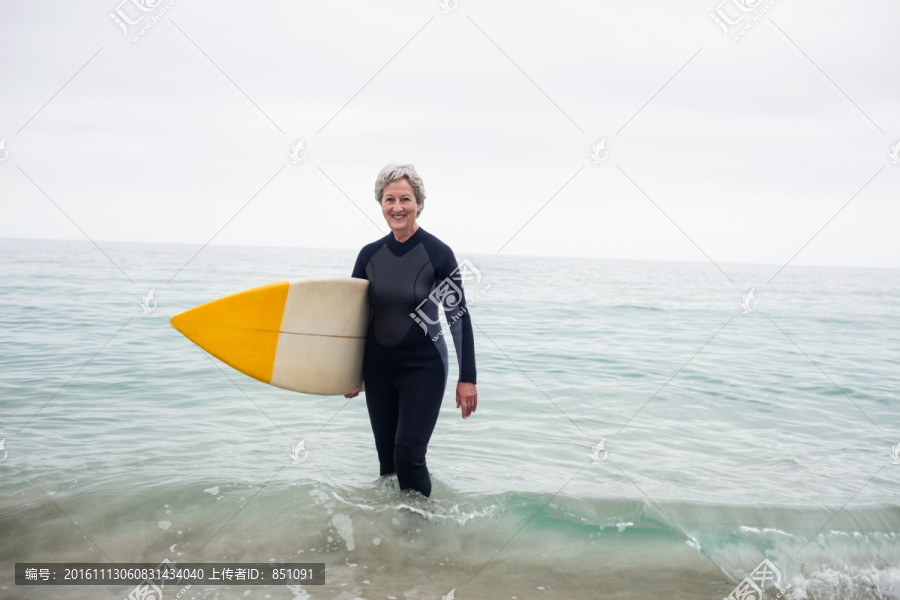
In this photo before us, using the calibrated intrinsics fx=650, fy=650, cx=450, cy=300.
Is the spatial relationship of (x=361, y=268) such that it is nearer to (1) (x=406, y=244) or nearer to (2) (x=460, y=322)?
(1) (x=406, y=244)

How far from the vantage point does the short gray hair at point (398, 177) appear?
272 cm

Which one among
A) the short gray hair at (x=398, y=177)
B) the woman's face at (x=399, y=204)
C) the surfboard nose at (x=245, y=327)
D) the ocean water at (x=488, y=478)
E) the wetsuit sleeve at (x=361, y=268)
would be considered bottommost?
the ocean water at (x=488, y=478)

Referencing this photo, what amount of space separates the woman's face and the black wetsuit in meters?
0.10

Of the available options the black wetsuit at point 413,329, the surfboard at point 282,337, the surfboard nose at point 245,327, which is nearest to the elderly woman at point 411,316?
the black wetsuit at point 413,329

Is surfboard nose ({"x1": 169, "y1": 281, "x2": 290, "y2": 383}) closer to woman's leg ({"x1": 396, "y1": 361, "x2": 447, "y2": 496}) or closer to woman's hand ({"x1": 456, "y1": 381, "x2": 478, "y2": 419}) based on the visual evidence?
woman's leg ({"x1": 396, "y1": 361, "x2": 447, "y2": 496})

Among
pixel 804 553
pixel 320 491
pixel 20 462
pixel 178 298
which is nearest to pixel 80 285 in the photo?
pixel 178 298

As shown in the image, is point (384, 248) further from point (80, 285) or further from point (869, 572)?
point (80, 285)

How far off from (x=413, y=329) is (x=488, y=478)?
1.39 metres

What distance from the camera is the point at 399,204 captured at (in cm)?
273

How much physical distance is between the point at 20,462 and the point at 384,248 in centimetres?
260

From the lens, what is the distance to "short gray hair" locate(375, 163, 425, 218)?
272 centimetres

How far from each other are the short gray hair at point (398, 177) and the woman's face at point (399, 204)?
15mm

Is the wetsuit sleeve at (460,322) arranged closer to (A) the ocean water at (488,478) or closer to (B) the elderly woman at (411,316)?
(B) the elderly woman at (411,316)

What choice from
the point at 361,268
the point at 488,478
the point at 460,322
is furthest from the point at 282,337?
the point at 488,478
